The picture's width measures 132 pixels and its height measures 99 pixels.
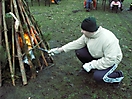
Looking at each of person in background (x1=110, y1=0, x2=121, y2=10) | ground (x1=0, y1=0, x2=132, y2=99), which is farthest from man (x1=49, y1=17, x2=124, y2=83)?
person in background (x1=110, y1=0, x2=121, y2=10)

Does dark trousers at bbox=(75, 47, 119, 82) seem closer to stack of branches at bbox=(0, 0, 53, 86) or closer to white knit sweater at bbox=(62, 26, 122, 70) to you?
white knit sweater at bbox=(62, 26, 122, 70)

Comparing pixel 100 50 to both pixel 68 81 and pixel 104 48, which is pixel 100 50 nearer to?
pixel 104 48

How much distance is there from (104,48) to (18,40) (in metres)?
1.29

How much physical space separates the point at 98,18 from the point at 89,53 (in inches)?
132

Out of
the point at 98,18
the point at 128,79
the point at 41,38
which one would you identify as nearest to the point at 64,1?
the point at 98,18

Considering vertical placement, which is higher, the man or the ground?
the man

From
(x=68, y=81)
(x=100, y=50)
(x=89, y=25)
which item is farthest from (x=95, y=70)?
(x=89, y=25)

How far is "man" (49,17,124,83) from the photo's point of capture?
3066mm

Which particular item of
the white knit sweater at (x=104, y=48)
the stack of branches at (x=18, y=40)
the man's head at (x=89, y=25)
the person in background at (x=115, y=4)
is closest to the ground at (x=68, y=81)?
the stack of branches at (x=18, y=40)

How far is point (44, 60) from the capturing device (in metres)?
3.86

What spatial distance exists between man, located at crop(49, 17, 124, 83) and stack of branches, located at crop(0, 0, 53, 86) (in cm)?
46

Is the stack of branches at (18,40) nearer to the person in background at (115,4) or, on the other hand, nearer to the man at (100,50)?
the man at (100,50)

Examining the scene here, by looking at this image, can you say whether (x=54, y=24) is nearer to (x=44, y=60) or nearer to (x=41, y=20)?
(x=41, y=20)

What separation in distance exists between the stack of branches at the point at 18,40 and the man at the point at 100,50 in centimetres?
46
